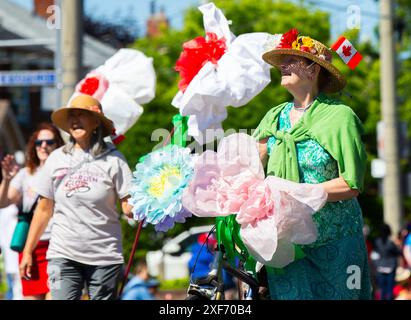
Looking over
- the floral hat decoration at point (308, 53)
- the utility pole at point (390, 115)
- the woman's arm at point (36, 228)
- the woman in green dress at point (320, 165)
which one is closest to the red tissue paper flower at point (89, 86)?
the woman's arm at point (36, 228)

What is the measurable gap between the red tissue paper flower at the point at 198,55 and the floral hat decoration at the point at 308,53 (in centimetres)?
A: 117

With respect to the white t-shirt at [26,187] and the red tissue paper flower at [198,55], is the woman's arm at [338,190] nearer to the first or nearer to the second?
the red tissue paper flower at [198,55]

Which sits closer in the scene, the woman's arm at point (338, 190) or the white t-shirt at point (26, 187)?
the woman's arm at point (338, 190)

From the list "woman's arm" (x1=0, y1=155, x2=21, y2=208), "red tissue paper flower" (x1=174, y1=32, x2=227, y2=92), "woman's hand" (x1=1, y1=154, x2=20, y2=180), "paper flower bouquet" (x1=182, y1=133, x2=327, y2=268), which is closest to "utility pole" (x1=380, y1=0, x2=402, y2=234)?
"woman's arm" (x1=0, y1=155, x2=21, y2=208)

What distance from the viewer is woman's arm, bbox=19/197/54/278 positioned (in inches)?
300

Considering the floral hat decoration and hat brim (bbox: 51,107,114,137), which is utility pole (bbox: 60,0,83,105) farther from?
the floral hat decoration

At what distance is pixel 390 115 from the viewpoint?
2109cm

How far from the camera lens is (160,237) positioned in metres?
22.1

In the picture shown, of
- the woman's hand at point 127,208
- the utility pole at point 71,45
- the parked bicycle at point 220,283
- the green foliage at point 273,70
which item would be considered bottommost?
the parked bicycle at point 220,283

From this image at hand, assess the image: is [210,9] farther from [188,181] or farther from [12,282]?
[12,282]

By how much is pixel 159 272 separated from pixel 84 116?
16612 millimetres

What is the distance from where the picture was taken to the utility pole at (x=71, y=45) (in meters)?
11.0

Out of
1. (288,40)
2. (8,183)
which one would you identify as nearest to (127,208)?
(8,183)

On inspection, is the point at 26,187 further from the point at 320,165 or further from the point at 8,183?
the point at 320,165
